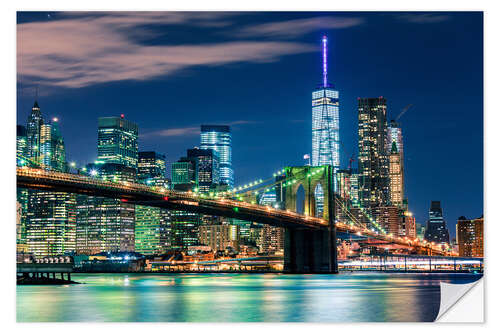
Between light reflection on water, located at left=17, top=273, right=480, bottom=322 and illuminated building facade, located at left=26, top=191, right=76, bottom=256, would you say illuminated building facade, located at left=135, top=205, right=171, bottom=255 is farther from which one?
light reflection on water, located at left=17, top=273, right=480, bottom=322

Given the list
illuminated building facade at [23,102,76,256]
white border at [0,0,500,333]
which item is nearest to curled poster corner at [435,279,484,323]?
white border at [0,0,500,333]

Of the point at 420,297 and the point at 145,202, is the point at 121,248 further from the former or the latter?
the point at 420,297
